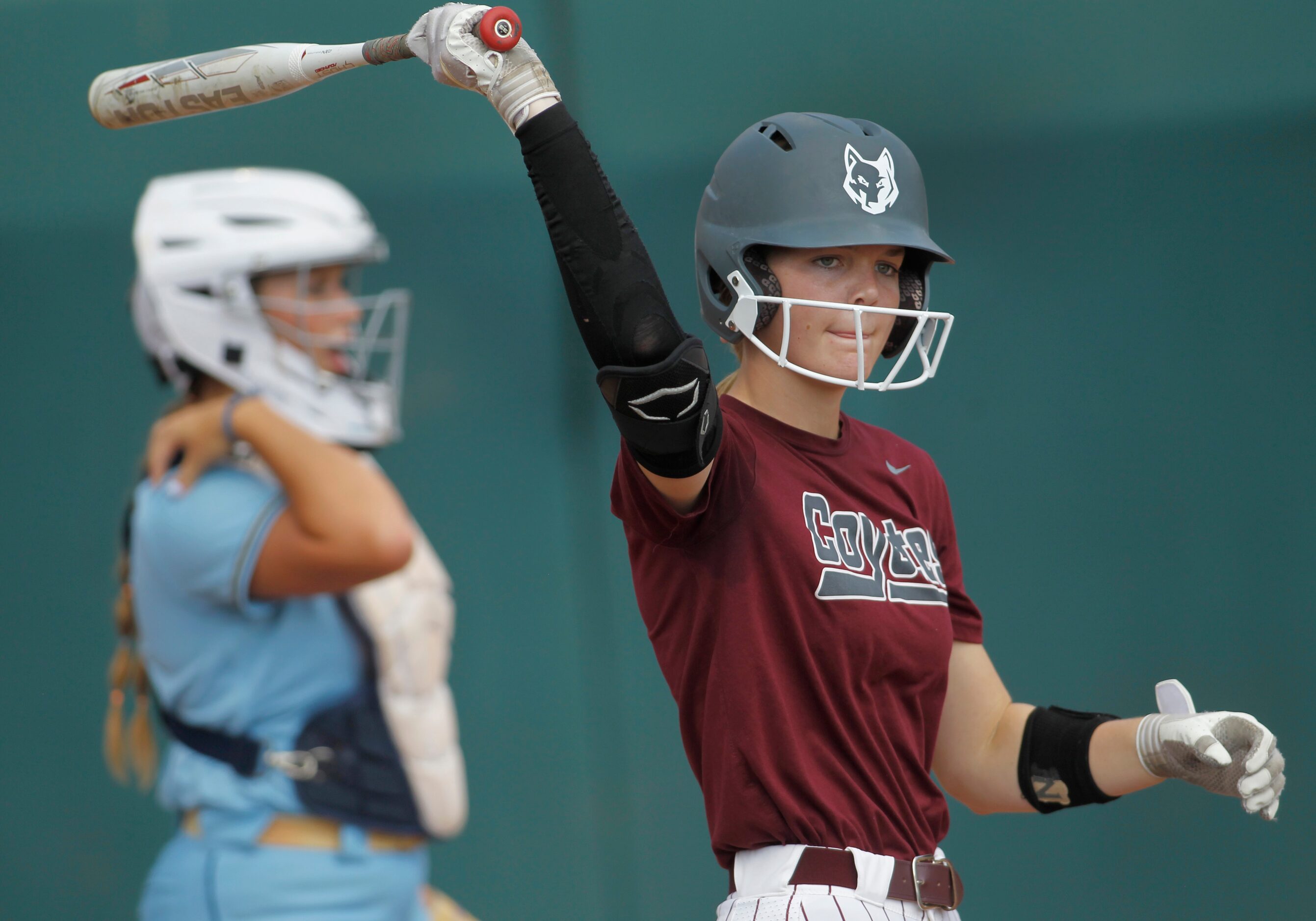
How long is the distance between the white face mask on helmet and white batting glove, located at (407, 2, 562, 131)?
2.67 feet

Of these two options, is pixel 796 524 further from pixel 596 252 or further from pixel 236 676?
pixel 236 676

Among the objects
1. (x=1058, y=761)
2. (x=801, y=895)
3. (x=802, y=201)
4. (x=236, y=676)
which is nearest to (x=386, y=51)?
(x=802, y=201)

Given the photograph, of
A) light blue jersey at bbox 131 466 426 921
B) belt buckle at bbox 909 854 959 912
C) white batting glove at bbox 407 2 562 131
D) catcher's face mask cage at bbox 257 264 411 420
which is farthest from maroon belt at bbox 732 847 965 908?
catcher's face mask cage at bbox 257 264 411 420

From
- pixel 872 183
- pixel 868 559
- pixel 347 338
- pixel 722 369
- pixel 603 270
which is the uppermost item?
pixel 872 183

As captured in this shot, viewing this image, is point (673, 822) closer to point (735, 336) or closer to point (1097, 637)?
point (1097, 637)

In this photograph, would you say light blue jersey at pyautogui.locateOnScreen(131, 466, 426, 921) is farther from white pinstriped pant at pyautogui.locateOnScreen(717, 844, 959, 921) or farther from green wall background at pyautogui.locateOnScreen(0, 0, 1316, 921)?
white pinstriped pant at pyautogui.locateOnScreen(717, 844, 959, 921)

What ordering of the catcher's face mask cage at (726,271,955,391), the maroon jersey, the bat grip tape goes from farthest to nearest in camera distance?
the catcher's face mask cage at (726,271,955,391)
the maroon jersey
the bat grip tape

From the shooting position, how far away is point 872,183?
6.62 ft

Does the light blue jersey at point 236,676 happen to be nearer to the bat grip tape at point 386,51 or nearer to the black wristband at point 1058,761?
the bat grip tape at point 386,51

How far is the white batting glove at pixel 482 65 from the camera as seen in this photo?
5.22 feet

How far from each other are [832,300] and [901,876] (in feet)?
2.67

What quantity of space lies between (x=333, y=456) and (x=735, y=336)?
A: 0.80m

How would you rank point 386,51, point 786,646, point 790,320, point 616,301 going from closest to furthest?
point 616,301
point 386,51
point 786,646
point 790,320

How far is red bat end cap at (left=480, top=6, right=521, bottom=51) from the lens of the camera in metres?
1.58
